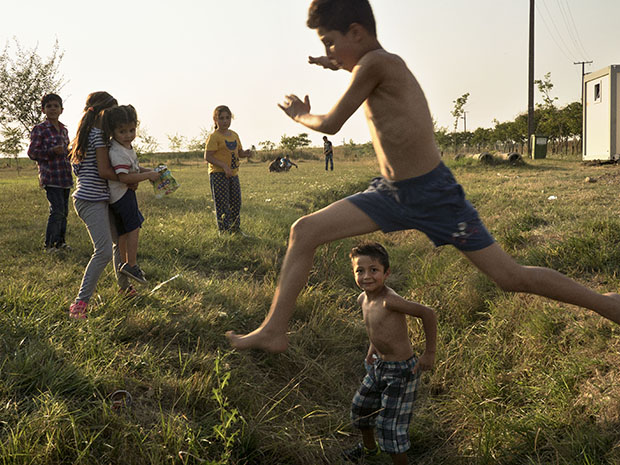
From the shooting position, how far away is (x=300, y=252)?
103 inches

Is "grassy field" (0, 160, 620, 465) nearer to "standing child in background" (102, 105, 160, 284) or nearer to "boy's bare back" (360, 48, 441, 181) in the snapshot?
"standing child in background" (102, 105, 160, 284)

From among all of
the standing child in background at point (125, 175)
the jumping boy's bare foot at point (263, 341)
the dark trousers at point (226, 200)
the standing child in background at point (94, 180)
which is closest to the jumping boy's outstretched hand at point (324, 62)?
the jumping boy's bare foot at point (263, 341)

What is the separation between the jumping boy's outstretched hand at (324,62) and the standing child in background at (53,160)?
199 inches

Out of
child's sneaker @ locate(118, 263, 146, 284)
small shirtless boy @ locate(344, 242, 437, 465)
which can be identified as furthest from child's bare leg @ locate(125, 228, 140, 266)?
small shirtless boy @ locate(344, 242, 437, 465)

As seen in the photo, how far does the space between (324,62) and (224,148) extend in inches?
192

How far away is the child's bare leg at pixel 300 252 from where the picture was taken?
260cm

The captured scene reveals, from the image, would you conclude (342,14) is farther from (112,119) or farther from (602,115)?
(602,115)

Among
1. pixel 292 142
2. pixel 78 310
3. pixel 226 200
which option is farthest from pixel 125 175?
pixel 292 142

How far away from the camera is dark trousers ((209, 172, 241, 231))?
779 centimetres

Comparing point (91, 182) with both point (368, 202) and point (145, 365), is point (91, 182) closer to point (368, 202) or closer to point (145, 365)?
point (145, 365)

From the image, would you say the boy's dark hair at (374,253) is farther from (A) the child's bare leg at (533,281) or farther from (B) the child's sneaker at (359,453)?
(B) the child's sneaker at (359,453)

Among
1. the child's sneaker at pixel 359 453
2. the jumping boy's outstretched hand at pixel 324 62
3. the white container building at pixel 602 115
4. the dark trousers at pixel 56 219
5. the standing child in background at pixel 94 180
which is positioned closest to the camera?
the jumping boy's outstretched hand at pixel 324 62

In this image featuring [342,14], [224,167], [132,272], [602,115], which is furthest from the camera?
[602,115]

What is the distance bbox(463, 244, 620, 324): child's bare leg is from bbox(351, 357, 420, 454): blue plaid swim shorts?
0.94m
